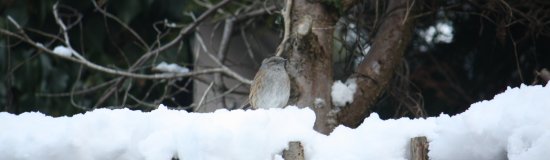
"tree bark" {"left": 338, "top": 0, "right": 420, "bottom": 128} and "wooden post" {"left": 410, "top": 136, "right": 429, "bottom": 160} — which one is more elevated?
"tree bark" {"left": 338, "top": 0, "right": 420, "bottom": 128}

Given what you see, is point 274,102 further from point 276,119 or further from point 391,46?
point 276,119

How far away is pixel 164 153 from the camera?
10.3ft

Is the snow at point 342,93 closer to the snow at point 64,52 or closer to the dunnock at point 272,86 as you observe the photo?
the dunnock at point 272,86

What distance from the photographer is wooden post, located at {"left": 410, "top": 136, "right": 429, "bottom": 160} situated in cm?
307

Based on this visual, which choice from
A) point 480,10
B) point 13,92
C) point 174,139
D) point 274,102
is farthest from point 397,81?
point 174,139

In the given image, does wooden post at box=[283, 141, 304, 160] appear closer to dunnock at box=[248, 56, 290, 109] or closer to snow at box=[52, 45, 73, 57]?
dunnock at box=[248, 56, 290, 109]

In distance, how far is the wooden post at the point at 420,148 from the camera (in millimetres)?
3068

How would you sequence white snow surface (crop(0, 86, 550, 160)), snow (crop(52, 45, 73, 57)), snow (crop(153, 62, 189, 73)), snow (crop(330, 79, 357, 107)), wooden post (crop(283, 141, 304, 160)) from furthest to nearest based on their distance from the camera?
snow (crop(153, 62, 189, 73)), snow (crop(52, 45, 73, 57)), snow (crop(330, 79, 357, 107)), wooden post (crop(283, 141, 304, 160)), white snow surface (crop(0, 86, 550, 160))

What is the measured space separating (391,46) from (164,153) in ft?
9.47

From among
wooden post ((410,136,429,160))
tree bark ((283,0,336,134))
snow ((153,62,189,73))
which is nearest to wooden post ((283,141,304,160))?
wooden post ((410,136,429,160))

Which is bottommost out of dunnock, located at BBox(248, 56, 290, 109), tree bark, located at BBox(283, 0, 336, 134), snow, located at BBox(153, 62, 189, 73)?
dunnock, located at BBox(248, 56, 290, 109)

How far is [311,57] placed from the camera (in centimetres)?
513

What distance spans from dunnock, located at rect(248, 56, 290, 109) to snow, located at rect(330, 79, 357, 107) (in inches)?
19.8

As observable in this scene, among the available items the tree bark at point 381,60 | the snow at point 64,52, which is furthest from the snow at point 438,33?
the snow at point 64,52
